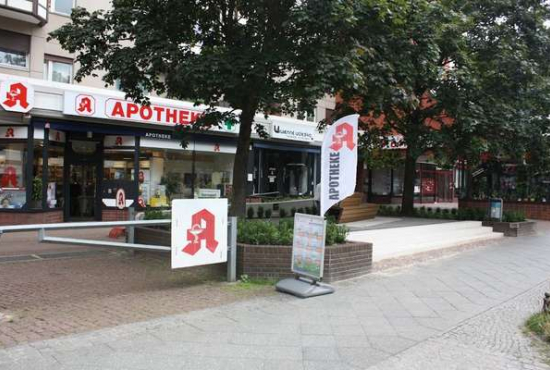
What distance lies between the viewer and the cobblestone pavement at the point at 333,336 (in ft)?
14.9

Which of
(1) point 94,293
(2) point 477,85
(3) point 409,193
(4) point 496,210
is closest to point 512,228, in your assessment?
(4) point 496,210

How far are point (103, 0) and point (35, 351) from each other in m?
15.6

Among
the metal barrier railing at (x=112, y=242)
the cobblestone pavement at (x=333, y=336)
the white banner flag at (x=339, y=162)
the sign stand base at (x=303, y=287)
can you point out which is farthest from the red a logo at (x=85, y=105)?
the cobblestone pavement at (x=333, y=336)

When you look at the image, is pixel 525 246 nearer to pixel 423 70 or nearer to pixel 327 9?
pixel 423 70

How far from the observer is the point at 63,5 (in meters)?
17.3

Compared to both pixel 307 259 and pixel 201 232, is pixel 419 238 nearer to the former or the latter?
pixel 307 259

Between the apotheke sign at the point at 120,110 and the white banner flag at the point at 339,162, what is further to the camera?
the apotheke sign at the point at 120,110

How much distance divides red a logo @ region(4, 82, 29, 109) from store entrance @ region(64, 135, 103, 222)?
278cm

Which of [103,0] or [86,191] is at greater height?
[103,0]

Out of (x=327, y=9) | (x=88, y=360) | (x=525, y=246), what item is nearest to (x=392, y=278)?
(x=327, y=9)

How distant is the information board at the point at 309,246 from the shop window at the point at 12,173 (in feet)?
36.5

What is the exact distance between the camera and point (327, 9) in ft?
25.2

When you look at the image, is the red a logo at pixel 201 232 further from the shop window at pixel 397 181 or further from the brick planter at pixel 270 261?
the shop window at pixel 397 181

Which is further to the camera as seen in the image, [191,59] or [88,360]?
[191,59]
